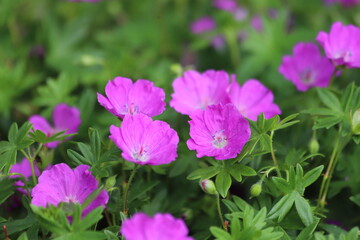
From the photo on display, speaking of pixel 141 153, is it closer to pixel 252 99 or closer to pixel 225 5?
pixel 252 99

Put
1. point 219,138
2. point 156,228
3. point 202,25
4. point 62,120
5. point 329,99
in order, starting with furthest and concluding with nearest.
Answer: point 202,25 → point 62,120 → point 329,99 → point 219,138 → point 156,228

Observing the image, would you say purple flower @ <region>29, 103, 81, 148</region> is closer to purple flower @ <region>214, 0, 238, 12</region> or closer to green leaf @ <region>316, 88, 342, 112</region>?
green leaf @ <region>316, 88, 342, 112</region>

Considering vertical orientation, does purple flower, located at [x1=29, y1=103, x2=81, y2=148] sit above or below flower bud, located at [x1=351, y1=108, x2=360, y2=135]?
below

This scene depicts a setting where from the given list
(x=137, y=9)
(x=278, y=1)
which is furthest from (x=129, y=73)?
(x=278, y=1)

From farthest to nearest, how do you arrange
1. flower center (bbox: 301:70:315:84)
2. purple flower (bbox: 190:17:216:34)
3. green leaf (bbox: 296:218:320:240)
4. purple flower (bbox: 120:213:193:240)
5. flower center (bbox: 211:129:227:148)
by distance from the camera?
purple flower (bbox: 190:17:216:34) < flower center (bbox: 301:70:315:84) < flower center (bbox: 211:129:227:148) < green leaf (bbox: 296:218:320:240) < purple flower (bbox: 120:213:193:240)

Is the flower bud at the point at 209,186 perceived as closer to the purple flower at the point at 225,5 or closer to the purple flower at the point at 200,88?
the purple flower at the point at 200,88

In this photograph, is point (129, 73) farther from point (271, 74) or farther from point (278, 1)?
point (278, 1)

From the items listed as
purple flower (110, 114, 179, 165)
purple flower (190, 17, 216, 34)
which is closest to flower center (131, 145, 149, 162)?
purple flower (110, 114, 179, 165)

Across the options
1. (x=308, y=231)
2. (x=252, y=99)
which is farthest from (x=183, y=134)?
(x=308, y=231)
